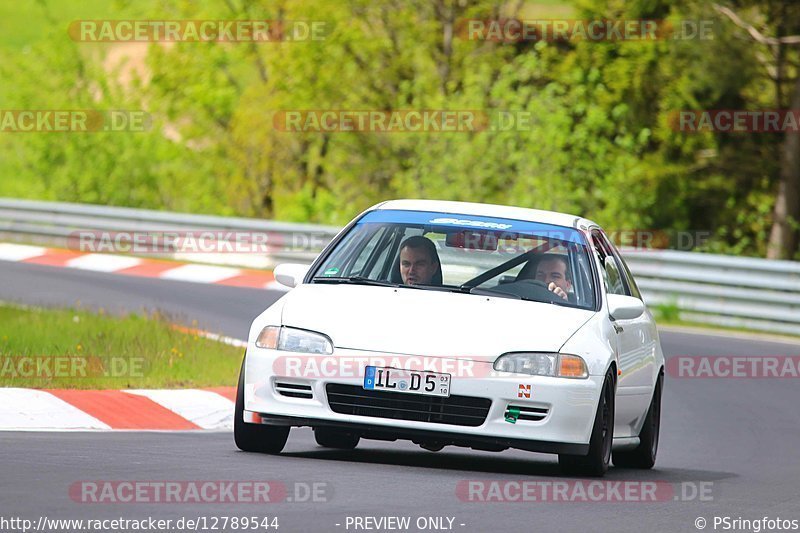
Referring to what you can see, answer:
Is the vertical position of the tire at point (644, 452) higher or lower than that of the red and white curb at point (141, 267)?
higher

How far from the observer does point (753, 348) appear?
62.3 ft

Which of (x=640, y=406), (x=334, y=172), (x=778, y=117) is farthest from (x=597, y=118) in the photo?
(x=640, y=406)

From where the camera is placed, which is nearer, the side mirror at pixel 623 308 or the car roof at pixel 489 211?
the side mirror at pixel 623 308

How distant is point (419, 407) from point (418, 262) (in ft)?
4.40

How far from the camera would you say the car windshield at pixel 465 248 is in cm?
930

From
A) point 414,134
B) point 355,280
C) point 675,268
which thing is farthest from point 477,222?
point 414,134

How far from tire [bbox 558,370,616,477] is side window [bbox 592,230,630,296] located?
0.97 m

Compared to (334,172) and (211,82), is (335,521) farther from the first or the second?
(211,82)

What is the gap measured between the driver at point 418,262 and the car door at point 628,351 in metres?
1.00

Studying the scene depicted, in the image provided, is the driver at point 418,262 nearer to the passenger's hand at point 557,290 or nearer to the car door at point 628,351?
the passenger's hand at point 557,290

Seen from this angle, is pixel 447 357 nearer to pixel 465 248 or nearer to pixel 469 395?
pixel 469 395

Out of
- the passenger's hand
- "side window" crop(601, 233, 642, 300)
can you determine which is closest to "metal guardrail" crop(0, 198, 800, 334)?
"side window" crop(601, 233, 642, 300)

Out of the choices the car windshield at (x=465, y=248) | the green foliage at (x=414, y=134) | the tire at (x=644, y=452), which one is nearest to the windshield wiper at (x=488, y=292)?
the car windshield at (x=465, y=248)

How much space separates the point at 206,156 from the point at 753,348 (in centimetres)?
2317
